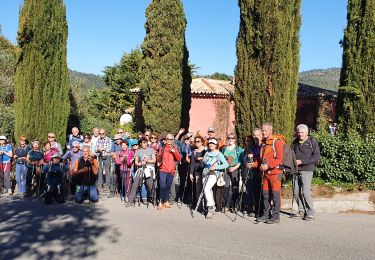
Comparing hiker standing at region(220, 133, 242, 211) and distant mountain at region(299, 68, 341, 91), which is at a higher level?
distant mountain at region(299, 68, 341, 91)

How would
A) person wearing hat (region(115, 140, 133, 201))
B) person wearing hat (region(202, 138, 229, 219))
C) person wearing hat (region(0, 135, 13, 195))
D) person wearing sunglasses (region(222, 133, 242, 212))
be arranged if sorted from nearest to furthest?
person wearing hat (region(202, 138, 229, 219)) < person wearing sunglasses (region(222, 133, 242, 212)) < person wearing hat (region(115, 140, 133, 201)) < person wearing hat (region(0, 135, 13, 195))

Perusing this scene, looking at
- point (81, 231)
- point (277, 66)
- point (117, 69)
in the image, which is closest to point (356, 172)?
point (277, 66)

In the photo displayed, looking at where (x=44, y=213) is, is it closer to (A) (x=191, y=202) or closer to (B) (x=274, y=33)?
(A) (x=191, y=202)

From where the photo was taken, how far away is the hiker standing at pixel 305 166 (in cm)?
902

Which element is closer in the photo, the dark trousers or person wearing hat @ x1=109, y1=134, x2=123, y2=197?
the dark trousers

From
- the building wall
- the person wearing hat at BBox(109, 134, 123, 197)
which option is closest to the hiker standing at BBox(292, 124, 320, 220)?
the person wearing hat at BBox(109, 134, 123, 197)

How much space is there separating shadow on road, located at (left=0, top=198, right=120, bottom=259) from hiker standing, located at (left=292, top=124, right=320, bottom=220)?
389 cm

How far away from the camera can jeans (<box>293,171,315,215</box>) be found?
8984mm

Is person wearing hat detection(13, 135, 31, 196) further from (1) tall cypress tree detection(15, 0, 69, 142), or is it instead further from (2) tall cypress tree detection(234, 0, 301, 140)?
(2) tall cypress tree detection(234, 0, 301, 140)

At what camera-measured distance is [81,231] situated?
8.09m

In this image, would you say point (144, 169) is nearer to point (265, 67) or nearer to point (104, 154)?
point (104, 154)

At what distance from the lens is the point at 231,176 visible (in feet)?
34.4

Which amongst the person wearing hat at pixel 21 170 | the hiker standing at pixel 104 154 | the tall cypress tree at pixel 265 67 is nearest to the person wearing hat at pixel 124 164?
the hiker standing at pixel 104 154

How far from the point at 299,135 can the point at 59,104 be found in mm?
10401
